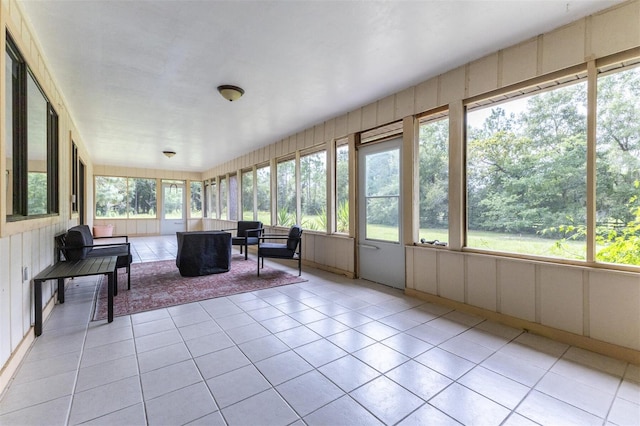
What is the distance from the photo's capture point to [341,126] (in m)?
4.75

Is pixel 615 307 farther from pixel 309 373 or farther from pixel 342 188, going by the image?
pixel 342 188

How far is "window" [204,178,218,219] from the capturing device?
10.4 metres

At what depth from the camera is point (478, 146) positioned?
3.06 m

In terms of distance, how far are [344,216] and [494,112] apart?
2.57 m

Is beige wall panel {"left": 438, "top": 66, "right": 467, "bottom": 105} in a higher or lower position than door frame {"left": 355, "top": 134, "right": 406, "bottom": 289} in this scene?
higher

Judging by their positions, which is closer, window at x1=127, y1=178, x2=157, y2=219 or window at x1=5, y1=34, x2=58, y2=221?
window at x1=5, y1=34, x2=58, y2=221

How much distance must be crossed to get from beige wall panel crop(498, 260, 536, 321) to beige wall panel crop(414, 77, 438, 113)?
1925 mm

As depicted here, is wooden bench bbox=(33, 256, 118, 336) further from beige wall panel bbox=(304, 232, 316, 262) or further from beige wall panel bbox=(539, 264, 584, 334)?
beige wall panel bbox=(539, 264, 584, 334)

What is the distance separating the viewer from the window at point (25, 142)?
2.05m

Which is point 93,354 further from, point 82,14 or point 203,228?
point 203,228

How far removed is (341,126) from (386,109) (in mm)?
969

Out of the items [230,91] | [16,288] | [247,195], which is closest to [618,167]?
[230,91]

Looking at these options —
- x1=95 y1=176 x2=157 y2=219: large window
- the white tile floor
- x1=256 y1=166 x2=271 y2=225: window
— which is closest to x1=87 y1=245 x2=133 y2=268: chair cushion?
the white tile floor

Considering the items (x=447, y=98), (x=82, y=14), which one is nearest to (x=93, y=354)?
(x=82, y=14)
